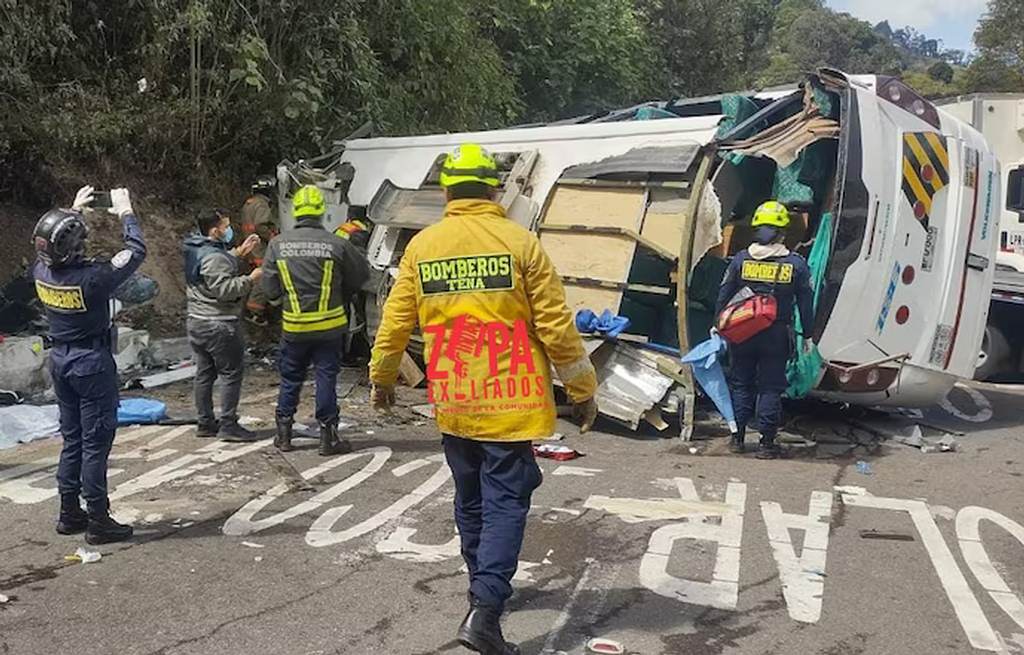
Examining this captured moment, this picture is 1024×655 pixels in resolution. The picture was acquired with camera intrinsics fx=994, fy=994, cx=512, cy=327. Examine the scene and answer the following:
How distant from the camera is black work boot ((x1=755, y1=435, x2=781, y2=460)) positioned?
671 centimetres

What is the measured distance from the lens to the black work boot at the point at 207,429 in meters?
7.02

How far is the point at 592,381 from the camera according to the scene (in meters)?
3.74

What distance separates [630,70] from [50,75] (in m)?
10.5

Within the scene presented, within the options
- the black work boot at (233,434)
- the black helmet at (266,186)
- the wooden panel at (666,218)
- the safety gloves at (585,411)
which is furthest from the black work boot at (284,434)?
the black helmet at (266,186)

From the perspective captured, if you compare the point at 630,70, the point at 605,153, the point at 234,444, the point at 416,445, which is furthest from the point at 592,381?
the point at 630,70

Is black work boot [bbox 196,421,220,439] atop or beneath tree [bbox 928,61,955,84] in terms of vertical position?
beneath

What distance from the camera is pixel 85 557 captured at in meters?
4.57

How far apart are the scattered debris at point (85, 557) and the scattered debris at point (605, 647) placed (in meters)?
2.37

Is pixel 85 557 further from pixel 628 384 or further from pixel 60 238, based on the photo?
pixel 628 384

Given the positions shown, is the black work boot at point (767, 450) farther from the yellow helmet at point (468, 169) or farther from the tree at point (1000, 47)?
the tree at point (1000, 47)

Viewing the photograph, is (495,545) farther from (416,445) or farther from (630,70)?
(630,70)

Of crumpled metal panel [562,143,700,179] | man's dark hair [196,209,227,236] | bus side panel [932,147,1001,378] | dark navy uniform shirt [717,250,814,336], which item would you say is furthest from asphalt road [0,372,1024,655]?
crumpled metal panel [562,143,700,179]

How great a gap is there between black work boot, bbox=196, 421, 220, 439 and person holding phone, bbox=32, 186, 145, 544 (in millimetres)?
2101

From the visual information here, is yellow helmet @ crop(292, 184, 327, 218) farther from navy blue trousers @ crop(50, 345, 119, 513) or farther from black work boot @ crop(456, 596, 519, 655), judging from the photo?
black work boot @ crop(456, 596, 519, 655)
